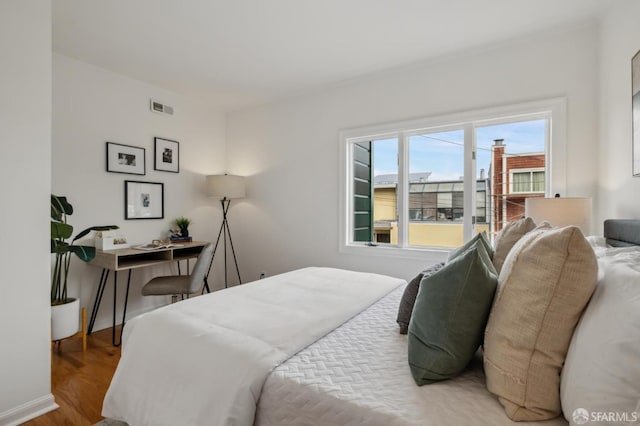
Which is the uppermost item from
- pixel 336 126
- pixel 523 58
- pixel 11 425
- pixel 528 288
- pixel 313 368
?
pixel 523 58

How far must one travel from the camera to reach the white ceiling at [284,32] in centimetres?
225

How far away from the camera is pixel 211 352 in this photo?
4.13 ft

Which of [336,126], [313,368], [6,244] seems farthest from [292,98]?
[313,368]

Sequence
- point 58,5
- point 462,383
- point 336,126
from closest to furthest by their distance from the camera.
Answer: point 462,383
point 58,5
point 336,126

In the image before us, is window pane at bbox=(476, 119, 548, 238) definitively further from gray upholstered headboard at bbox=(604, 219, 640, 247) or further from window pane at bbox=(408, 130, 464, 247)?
gray upholstered headboard at bbox=(604, 219, 640, 247)

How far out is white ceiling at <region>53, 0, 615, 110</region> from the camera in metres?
2.25

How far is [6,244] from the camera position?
5.88ft

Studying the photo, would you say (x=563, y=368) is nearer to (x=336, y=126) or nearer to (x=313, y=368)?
(x=313, y=368)

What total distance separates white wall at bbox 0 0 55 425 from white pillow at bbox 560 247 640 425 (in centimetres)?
252

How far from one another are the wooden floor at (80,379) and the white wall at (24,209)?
12 centimetres

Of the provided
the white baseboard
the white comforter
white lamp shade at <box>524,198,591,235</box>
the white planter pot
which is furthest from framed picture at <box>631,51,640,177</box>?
the white planter pot

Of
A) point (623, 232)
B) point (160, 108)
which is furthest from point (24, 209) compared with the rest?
point (623, 232)

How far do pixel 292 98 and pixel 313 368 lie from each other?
339 cm

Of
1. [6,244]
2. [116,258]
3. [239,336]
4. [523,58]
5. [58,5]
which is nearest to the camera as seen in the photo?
[239,336]
